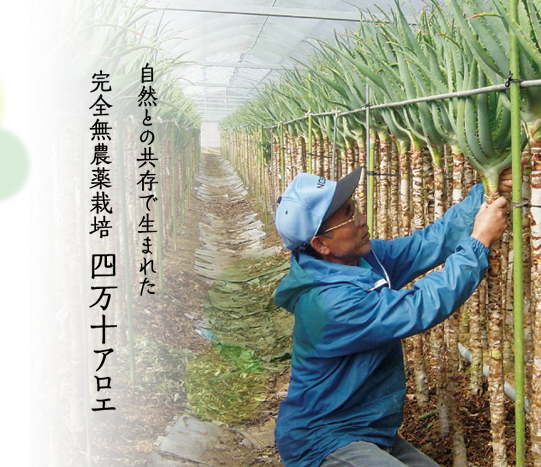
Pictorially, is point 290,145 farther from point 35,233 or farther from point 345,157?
point 35,233

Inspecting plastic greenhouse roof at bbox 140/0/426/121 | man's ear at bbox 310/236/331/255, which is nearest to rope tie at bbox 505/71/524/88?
man's ear at bbox 310/236/331/255

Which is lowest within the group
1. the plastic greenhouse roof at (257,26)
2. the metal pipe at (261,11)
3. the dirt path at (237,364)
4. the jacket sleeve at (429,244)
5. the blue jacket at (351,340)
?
the dirt path at (237,364)

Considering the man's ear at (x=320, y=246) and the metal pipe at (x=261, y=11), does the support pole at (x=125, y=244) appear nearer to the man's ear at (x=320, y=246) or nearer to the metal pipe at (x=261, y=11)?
the man's ear at (x=320, y=246)

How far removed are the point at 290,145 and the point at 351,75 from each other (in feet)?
13.2

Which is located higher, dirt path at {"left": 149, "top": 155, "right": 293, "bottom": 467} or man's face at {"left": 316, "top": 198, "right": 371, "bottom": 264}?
man's face at {"left": 316, "top": 198, "right": 371, "bottom": 264}

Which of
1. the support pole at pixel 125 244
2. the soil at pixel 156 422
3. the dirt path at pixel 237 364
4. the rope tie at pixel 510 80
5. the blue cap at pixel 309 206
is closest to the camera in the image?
the rope tie at pixel 510 80

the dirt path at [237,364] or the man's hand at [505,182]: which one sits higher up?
the man's hand at [505,182]

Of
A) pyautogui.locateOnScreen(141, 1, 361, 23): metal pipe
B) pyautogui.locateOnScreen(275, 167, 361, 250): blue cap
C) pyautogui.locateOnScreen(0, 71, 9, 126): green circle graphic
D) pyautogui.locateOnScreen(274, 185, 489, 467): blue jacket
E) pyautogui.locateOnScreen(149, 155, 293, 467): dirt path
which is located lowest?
pyautogui.locateOnScreen(149, 155, 293, 467): dirt path

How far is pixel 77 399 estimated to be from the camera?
2635mm

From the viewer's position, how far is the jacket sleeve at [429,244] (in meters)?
2.00

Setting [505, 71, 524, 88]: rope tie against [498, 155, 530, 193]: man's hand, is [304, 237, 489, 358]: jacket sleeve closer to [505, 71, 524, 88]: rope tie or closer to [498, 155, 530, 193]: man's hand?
[498, 155, 530, 193]: man's hand

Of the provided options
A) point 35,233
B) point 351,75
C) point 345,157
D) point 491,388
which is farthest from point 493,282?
point 345,157

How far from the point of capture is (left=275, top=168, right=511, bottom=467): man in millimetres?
1621

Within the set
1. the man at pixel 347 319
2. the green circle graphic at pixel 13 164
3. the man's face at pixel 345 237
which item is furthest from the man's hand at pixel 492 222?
the green circle graphic at pixel 13 164
